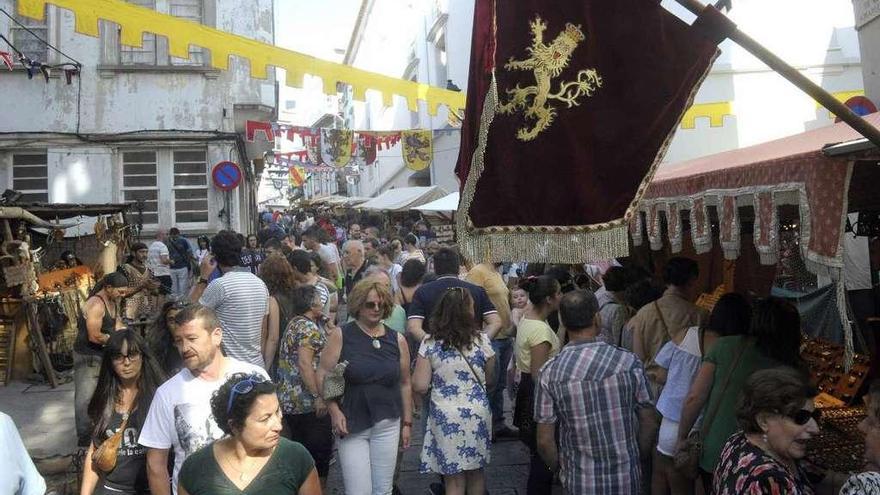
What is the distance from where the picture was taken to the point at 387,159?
3881cm

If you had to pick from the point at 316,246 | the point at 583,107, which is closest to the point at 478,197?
the point at 583,107

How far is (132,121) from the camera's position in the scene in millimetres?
16016

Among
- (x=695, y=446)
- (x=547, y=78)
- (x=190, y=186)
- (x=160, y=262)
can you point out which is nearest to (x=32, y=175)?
(x=190, y=186)

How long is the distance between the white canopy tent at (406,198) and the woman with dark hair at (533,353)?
43.0 feet

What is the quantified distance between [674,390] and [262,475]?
2.59 meters

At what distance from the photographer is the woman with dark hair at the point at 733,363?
383cm

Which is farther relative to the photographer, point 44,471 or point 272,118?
point 272,118

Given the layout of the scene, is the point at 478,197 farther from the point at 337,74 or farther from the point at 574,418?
the point at 337,74

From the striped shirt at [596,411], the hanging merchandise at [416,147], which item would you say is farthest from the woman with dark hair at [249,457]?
the hanging merchandise at [416,147]

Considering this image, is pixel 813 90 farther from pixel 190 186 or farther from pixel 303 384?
pixel 190 186

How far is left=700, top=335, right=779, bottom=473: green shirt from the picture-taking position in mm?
3910

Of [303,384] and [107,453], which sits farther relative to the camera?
[303,384]

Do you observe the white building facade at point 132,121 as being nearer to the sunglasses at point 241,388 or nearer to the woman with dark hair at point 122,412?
the woman with dark hair at point 122,412

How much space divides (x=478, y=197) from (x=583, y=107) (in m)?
0.55
